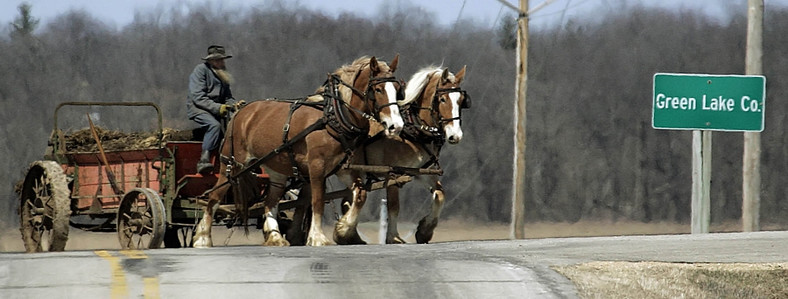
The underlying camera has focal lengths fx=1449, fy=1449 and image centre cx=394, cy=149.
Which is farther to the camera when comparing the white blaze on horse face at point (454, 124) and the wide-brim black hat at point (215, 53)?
the wide-brim black hat at point (215, 53)

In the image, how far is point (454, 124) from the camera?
16.4m

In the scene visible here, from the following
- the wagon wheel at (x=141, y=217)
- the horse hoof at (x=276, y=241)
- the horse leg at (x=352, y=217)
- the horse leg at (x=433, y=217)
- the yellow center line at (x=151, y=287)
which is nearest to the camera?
the yellow center line at (x=151, y=287)

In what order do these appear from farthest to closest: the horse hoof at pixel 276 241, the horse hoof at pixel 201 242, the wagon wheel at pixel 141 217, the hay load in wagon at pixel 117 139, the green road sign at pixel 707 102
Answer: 1. the green road sign at pixel 707 102
2. the hay load in wagon at pixel 117 139
3. the horse hoof at pixel 201 242
4. the horse hoof at pixel 276 241
5. the wagon wheel at pixel 141 217

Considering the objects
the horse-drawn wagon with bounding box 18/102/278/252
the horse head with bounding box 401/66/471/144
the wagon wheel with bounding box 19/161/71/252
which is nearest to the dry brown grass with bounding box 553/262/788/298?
the horse head with bounding box 401/66/471/144

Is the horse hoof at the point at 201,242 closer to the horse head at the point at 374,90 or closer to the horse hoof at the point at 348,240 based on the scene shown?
the horse hoof at the point at 348,240

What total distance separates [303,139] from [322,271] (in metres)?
5.27

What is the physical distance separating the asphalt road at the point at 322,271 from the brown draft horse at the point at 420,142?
187 cm

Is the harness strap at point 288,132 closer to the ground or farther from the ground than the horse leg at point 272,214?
farther from the ground

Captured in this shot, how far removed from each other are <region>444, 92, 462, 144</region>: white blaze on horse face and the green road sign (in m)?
3.82

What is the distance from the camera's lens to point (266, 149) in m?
17.6

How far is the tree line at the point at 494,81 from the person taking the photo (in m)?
51.1

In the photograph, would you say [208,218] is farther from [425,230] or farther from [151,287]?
[151,287]

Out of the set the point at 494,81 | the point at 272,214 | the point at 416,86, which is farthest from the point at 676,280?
the point at 494,81

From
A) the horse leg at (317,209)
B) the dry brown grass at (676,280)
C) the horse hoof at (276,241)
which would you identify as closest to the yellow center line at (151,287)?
the dry brown grass at (676,280)
